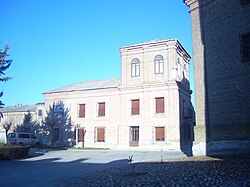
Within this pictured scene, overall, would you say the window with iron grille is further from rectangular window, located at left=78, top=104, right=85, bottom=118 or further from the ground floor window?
the ground floor window

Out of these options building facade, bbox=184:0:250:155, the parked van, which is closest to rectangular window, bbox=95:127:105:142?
the parked van

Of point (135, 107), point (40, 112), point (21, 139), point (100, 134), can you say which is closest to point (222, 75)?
point (135, 107)

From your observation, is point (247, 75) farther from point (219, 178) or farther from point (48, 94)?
point (48, 94)

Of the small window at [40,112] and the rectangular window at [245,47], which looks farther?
the small window at [40,112]

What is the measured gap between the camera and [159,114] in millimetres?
28203

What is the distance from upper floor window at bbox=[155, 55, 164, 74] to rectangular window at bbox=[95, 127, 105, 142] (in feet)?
32.4

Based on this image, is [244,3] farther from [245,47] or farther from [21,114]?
[21,114]

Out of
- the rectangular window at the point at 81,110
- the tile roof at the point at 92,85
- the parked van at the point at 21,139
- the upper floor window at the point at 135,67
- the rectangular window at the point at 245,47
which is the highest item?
the upper floor window at the point at 135,67

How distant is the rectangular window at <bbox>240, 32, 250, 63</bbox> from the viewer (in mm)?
12648

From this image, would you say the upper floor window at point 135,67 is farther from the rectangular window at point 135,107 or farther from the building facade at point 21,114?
→ the building facade at point 21,114

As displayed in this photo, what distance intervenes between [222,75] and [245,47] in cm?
180

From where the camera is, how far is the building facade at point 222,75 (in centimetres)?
1251

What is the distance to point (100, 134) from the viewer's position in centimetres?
3131

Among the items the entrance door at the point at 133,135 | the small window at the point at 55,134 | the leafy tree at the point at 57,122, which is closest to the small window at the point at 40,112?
the leafy tree at the point at 57,122
